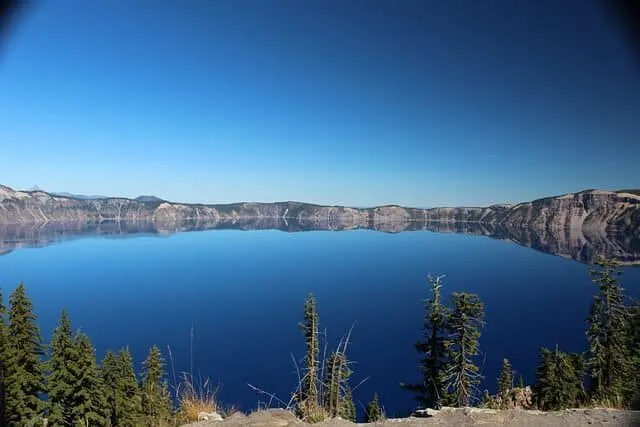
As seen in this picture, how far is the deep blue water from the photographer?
56.4 metres

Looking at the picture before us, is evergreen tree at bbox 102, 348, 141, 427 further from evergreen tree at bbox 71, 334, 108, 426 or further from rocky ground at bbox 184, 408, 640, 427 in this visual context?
rocky ground at bbox 184, 408, 640, 427

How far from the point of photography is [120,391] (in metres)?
22.4

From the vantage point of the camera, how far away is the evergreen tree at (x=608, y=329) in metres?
19.7

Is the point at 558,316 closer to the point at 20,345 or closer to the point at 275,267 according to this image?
the point at 20,345

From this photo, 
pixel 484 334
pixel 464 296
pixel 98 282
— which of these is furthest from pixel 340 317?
pixel 98 282

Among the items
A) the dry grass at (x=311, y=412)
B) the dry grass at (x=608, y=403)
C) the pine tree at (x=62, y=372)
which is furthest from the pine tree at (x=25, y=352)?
the dry grass at (x=608, y=403)

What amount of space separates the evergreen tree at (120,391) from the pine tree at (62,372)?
296 centimetres

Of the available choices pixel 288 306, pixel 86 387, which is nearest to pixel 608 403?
pixel 86 387

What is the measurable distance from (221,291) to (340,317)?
161 feet

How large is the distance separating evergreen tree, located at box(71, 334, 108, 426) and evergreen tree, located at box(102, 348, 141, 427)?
6.56ft

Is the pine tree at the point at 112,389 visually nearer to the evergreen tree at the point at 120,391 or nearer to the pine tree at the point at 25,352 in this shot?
the evergreen tree at the point at 120,391

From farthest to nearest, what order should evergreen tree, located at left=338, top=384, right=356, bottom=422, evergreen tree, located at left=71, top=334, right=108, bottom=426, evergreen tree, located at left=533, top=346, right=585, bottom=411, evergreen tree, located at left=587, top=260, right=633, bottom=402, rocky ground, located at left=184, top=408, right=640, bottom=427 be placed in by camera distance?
evergreen tree, located at left=533, top=346, right=585, bottom=411
evergreen tree, located at left=587, top=260, right=633, bottom=402
evergreen tree, located at left=71, top=334, right=108, bottom=426
evergreen tree, located at left=338, top=384, right=356, bottom=422
rocky ground, located at left=184, top=408, right=640, bottom=427

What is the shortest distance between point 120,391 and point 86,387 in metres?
3.77

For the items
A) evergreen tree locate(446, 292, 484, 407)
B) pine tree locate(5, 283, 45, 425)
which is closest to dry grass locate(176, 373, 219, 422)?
evergreen tree locate(446, 292, 484, 407)
